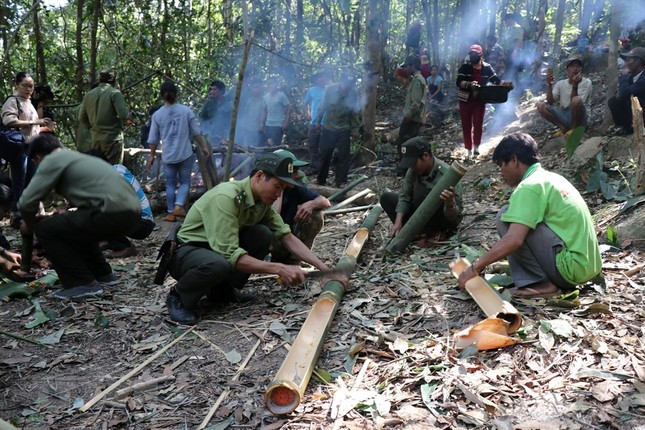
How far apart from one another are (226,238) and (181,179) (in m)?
4.47

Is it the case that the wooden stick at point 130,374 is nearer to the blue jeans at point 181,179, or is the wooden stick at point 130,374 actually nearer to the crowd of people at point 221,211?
the crowd of people at point 221,211

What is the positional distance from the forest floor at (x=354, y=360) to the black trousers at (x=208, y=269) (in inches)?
8.4

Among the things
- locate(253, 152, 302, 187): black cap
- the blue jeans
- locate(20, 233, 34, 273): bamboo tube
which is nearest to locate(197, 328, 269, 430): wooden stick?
locate(253, 152, 302, 187): black cap

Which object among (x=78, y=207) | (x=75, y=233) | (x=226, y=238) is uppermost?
(x=78, y=207)

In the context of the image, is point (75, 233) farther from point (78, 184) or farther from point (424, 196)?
point (424, 196)

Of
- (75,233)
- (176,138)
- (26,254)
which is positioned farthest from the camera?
(176,138)

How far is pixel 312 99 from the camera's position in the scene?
11.7m

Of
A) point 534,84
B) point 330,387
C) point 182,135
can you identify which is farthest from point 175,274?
point 534,84

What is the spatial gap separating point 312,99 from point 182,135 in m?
4.24

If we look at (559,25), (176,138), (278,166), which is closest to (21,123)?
(176,138)

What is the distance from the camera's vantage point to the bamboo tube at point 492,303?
3527 millimetres

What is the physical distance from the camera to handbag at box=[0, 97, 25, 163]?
23.6 ft

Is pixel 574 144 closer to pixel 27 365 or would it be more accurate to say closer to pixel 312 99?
pixel 312 99

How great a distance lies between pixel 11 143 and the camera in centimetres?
725
